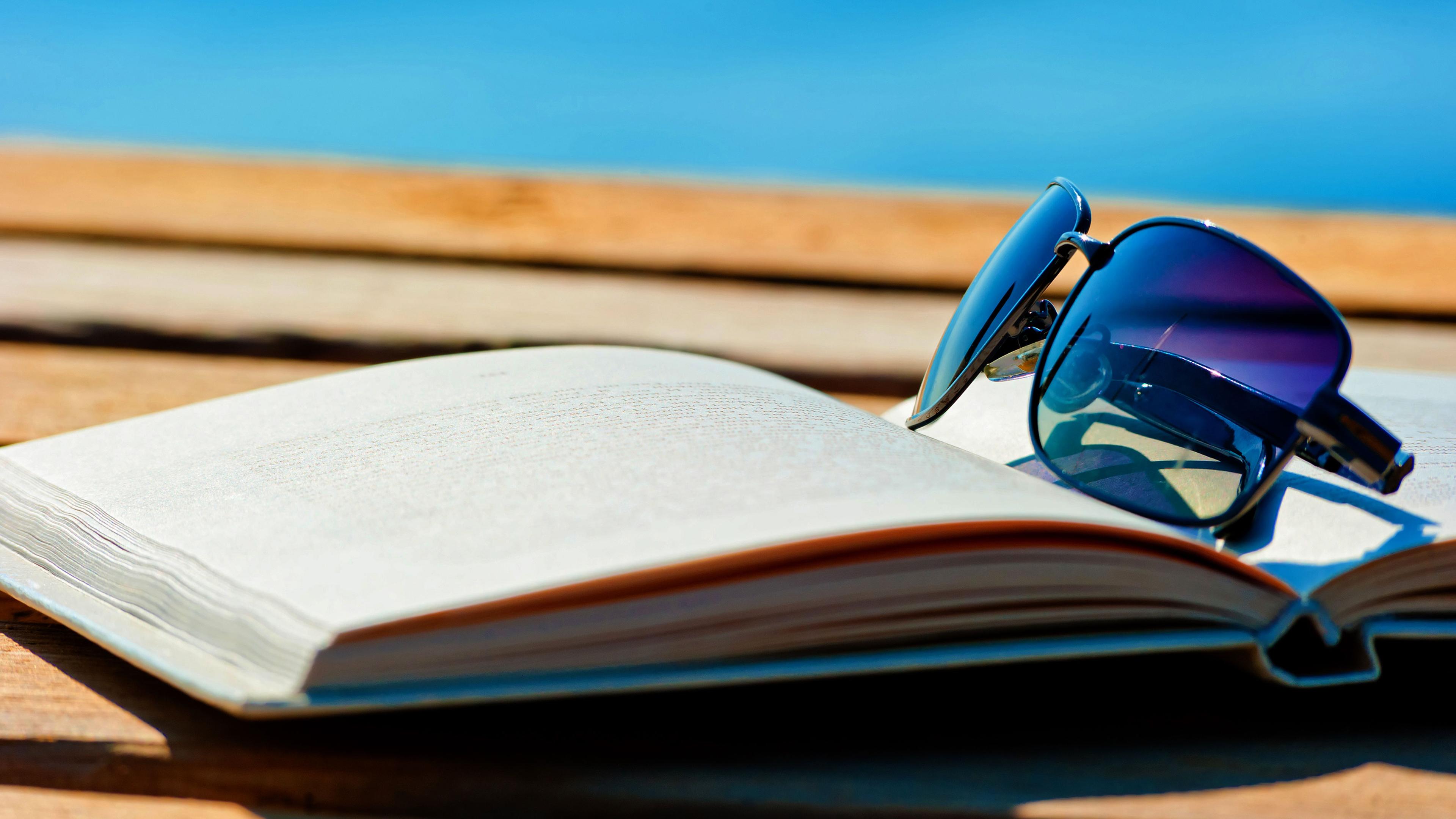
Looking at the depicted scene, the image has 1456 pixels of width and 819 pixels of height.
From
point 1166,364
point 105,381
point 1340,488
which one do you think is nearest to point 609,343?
point 105,381

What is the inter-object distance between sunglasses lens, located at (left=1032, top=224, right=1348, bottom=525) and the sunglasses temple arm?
0.04 metres

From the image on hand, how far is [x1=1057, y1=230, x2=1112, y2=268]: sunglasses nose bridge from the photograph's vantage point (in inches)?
25.7

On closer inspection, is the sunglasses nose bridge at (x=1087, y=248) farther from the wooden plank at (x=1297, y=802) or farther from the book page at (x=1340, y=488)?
the wooden plank at (x=1297, y=802)

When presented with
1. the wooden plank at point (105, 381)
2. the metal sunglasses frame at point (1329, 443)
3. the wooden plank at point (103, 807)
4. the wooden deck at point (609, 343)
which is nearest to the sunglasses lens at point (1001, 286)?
the metal sunglasses frame at point (1329, 443)

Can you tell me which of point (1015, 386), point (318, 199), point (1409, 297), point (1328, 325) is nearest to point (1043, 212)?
point (1015, 386)

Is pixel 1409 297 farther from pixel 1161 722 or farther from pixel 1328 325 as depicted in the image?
pixel 1161 722

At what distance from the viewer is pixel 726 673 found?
1.28ft

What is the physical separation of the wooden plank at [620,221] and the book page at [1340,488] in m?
0.58

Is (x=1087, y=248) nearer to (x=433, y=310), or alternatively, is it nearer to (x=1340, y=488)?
(x=1340, y=488)

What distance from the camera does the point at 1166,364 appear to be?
633 millimetres

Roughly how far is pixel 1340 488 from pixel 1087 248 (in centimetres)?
20

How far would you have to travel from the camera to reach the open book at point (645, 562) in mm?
370

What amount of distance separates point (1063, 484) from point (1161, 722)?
192 mm

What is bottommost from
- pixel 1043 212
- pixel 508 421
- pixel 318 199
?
pixel 318 199
